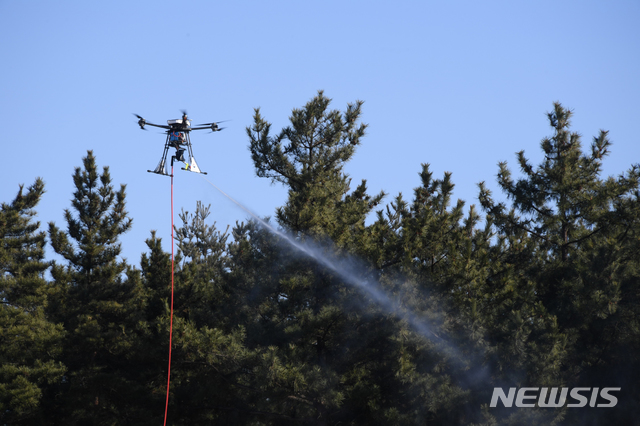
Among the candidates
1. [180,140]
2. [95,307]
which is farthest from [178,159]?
[95,307]

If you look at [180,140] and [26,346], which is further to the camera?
[26,346]

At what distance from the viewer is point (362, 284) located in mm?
22984

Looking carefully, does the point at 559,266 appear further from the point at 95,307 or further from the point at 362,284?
the point at 95,307

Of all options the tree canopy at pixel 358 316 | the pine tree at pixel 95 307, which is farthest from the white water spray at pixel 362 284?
the pine tree at pixel 95 307

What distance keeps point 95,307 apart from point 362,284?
11.4m

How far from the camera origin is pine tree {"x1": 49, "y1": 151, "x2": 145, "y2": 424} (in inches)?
1038

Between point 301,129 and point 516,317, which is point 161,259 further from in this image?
point 516,317

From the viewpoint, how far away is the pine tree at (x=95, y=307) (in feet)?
86.5

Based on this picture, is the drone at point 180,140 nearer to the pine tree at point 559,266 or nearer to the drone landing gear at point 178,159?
the drone landing gear at point 178,159

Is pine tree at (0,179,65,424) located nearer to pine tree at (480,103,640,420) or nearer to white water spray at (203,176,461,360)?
white water spray at (203,176,461,360)

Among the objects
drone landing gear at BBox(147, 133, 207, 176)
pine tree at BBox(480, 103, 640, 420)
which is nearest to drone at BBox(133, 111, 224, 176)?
drone landing gear at BBox(147, 133, 207, 176)

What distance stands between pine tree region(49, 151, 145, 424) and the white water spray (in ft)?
22.6

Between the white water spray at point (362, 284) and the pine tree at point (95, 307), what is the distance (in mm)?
6881

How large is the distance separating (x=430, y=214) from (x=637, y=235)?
21.7ft
